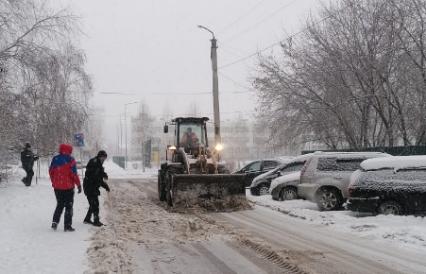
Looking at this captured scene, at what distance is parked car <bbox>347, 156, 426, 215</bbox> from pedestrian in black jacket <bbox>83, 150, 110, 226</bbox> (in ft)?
21.2

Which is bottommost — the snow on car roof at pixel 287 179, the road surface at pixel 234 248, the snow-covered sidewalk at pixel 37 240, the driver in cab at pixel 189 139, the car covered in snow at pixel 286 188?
the road surface at pixel 234 248

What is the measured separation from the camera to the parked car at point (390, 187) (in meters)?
13.6

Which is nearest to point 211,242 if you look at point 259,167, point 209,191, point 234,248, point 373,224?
point 234,248

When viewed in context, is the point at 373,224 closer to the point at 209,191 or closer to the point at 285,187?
the point at 209,191

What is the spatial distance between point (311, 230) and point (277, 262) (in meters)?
3.81

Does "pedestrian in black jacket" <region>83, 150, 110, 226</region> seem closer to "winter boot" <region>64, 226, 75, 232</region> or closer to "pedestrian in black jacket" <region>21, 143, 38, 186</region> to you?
"winter boot" <region>64, 226, 75, 232</region>

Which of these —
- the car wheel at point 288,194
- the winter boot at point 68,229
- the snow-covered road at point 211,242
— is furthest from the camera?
the car wheel at point 288,194

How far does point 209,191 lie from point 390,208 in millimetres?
5223

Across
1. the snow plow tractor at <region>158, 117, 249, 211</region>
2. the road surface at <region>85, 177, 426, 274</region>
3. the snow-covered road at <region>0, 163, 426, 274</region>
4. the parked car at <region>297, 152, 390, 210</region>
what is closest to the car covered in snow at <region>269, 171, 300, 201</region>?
the parked car at <region>297, 152, 390, 210</region>

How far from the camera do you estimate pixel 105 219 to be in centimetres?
1366

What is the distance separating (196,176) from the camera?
639 inches

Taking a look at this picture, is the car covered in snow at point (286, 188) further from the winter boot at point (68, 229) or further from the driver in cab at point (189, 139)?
the winter boot at point (68, 229)

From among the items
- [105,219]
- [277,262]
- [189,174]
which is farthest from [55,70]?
[277,262]

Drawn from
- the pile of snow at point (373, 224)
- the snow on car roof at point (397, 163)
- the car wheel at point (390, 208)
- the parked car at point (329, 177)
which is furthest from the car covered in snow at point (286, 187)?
the car wheel at point (390, 208)
